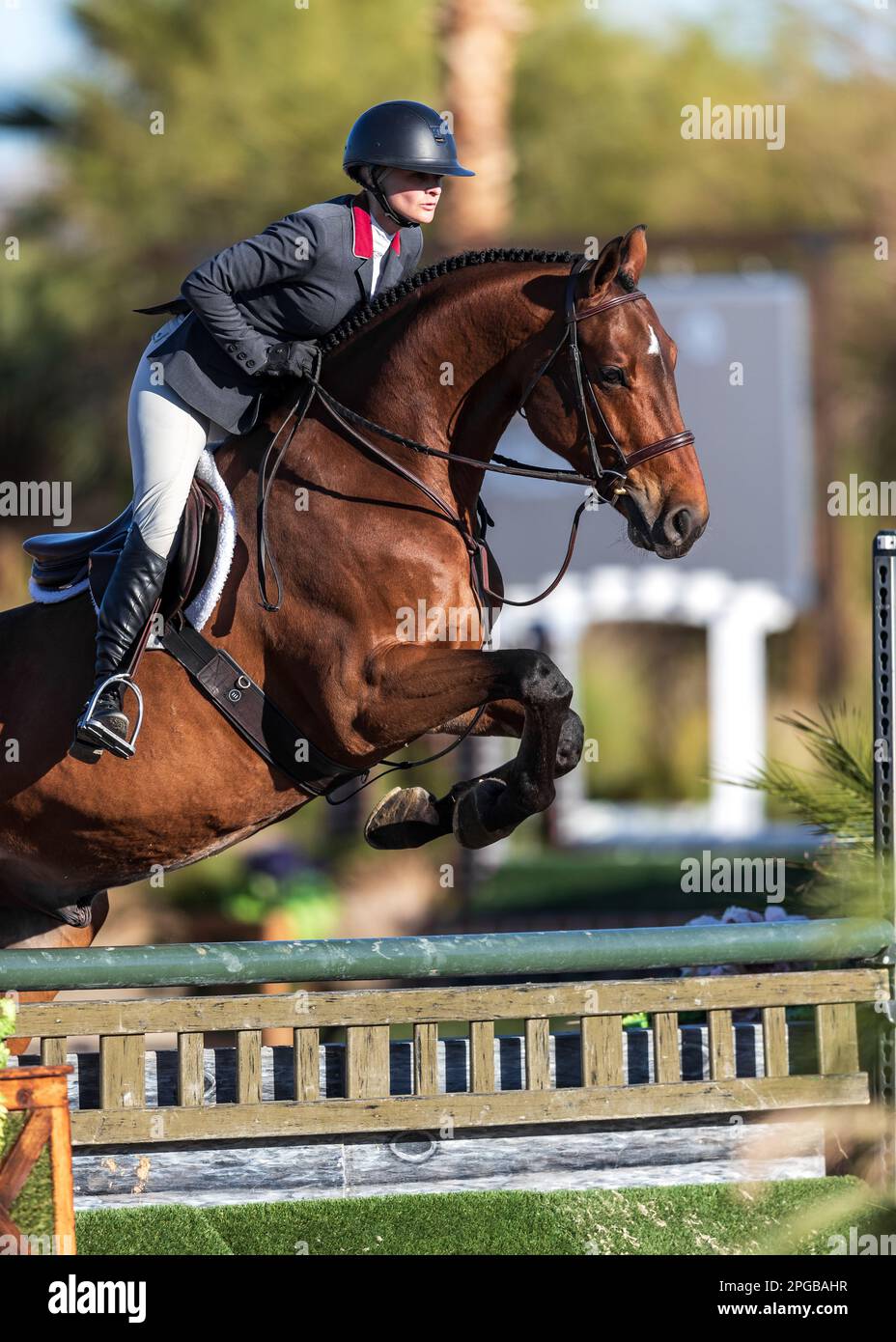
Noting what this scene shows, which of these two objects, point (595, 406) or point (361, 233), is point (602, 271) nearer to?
point (595, 406)

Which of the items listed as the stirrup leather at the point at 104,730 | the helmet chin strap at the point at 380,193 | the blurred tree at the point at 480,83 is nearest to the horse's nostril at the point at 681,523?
the helmet chin strap at the point at 380,193

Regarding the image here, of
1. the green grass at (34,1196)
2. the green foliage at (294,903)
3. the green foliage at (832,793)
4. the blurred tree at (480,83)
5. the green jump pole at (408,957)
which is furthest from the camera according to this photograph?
the blurred tree at (480,83)

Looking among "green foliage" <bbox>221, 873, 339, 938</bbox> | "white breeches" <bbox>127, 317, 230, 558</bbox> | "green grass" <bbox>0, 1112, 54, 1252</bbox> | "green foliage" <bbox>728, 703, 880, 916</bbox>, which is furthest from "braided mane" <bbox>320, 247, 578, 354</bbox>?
"green foliage" <bbox>221, 873, 339, 938</bbox>

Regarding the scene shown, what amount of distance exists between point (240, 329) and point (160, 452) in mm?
332

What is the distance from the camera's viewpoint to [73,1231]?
319cm

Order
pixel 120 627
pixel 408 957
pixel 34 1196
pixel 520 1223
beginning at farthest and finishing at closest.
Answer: pixel 120 627 → pixel 520 1223 → pixel 408 957 → pixel 34 1196

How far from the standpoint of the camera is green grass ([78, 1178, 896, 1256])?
11.7 ft

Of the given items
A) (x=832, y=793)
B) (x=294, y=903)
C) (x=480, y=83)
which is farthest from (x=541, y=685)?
(x=480, y=83)

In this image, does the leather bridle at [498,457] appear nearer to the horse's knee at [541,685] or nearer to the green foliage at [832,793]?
the horse's knee at [541,685]

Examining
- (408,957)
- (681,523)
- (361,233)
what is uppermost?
(361,233)

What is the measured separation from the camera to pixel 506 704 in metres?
4.17

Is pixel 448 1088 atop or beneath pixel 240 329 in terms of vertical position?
beneath

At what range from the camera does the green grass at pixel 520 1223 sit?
3.57 m

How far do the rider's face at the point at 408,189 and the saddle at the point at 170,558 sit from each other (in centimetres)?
79
